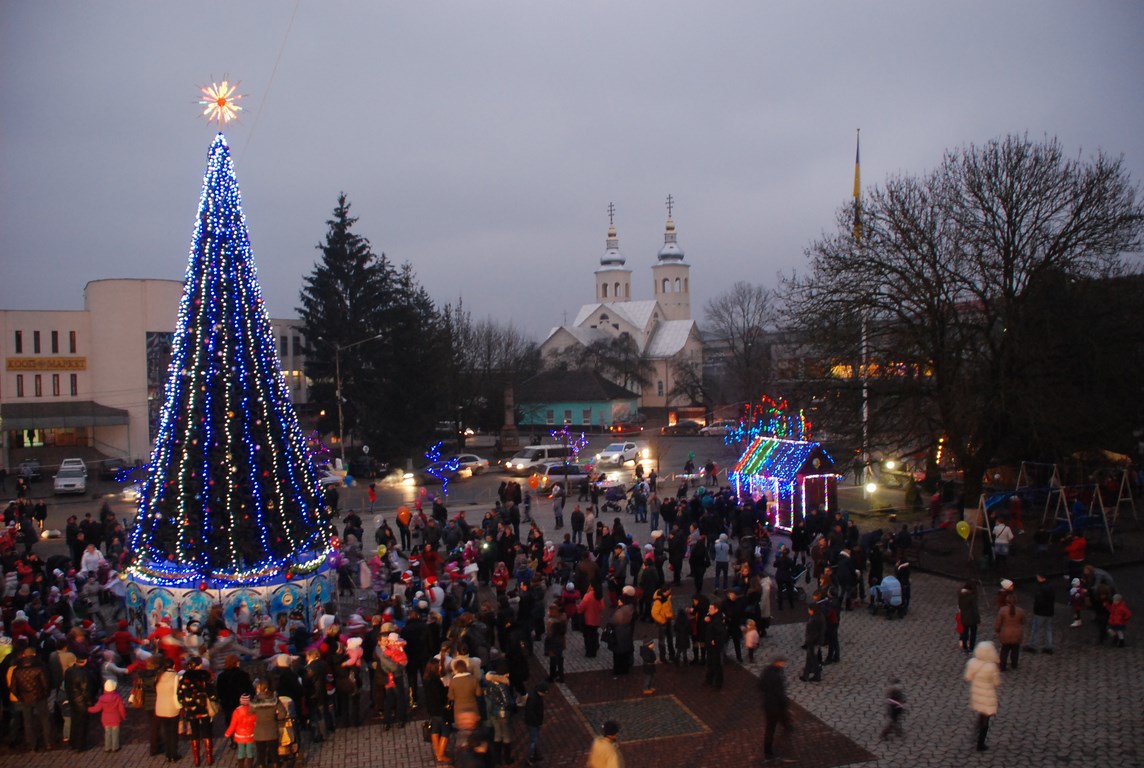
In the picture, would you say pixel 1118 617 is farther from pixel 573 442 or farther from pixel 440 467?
pixel 573 442

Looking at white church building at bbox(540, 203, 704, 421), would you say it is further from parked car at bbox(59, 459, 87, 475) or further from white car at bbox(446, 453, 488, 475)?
parked car at bbox(59, 459, 87, 475)

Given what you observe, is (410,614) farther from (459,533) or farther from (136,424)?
(136,424)

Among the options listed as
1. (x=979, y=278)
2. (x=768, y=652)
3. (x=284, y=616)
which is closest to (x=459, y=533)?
(x=284, y=616)

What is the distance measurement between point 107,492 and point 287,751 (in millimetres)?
32254

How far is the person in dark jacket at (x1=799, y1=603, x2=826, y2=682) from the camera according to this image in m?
12.3

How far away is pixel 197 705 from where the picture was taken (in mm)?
10180

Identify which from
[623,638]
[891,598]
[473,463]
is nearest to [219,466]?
[623,638]

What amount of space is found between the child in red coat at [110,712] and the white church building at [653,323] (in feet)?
197

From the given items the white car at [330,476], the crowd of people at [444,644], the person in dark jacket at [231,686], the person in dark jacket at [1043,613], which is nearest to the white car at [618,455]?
the white car at [330,476]

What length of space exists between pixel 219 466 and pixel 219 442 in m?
0.37

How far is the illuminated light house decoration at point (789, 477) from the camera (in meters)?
24.0

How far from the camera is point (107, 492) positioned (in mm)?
37625

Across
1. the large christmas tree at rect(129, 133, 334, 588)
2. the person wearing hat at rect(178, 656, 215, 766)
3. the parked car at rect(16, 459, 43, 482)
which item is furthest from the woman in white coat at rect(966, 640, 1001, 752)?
the parked car at rect(16, 459, 43, 482)

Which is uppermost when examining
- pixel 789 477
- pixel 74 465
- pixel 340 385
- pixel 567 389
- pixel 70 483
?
pixel 567 389
